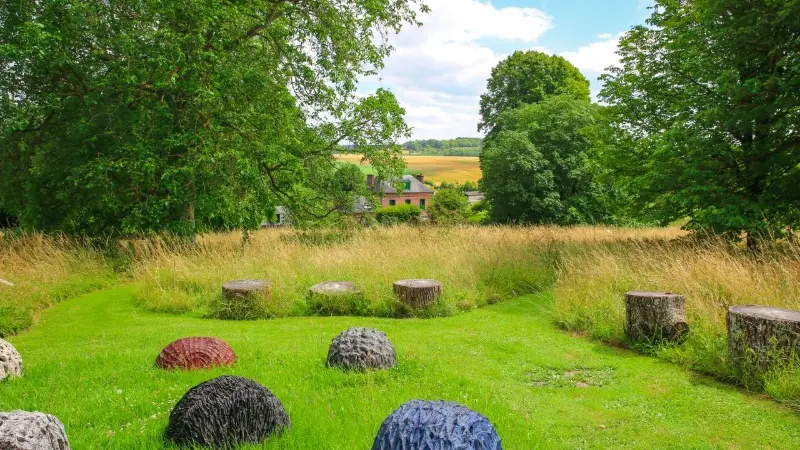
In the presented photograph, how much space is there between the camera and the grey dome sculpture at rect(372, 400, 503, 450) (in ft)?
9.46

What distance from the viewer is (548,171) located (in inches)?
1158

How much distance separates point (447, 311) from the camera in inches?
381

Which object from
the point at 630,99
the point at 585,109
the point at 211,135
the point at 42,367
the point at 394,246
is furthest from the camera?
the point at 585,109

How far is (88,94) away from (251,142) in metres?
4.14

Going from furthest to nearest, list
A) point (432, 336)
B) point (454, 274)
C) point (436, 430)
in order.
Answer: point (454, 274), point (432, 336), point (436, 430)

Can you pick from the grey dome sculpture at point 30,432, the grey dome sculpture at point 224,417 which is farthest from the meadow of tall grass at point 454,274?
the grey dome sculpture at point 30,432

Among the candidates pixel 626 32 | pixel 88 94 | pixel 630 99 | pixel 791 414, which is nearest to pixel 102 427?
pixel 791 414

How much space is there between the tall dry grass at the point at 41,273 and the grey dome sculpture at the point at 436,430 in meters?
8.25

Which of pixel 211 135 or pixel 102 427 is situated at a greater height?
pixel 211 135

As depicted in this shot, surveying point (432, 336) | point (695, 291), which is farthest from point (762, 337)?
point (432, 336)

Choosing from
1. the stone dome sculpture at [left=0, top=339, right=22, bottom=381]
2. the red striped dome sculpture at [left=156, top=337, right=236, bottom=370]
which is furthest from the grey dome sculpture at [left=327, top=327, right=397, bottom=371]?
the stone dome sculpture at [left=0, top=339, right=22, bottom=381]

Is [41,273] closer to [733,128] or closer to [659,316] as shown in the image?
[659,316]

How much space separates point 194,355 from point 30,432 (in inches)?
104

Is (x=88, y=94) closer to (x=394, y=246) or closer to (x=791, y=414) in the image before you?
(x=394, y=246)
